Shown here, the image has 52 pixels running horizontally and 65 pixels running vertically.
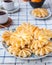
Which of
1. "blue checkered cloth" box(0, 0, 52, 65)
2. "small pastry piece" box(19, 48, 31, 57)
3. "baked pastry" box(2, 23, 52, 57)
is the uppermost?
"baked pastry" box(2, 23, 52, 57)

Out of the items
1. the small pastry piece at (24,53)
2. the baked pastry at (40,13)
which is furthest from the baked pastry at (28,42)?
the baked pastry at (40,13)

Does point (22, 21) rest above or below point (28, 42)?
below

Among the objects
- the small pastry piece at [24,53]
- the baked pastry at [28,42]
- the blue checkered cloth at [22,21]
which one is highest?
the baked pastry at [28,42]

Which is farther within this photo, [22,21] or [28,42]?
[22,21]

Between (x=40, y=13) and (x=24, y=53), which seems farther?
(x=40, y=13)

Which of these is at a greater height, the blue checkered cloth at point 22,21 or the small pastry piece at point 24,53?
the small pastry piece at point 24,53

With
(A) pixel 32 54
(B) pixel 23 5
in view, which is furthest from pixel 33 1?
(A) pixel 32 54

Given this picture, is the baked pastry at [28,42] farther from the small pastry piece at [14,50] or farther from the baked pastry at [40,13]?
the baked pastry at [40,13]

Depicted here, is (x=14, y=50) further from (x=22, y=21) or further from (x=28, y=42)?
(x=22, y=21)

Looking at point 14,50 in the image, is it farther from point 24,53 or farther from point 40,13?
point 40,13

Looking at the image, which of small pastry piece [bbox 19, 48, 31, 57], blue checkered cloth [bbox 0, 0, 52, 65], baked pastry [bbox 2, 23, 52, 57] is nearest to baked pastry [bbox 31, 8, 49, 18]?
blue checkered cloth [bbox 0, 0, 52, 65]

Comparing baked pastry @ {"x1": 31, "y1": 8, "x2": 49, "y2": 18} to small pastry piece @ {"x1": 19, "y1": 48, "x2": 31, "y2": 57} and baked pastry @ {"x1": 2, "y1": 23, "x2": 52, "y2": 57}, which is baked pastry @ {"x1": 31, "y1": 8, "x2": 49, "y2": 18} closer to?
baked pastry @ {"x1": 2, "y1": 23, "x2": 52, "y2": 57}

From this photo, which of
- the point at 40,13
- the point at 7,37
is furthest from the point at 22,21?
the point at 7,37
